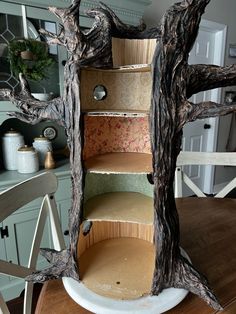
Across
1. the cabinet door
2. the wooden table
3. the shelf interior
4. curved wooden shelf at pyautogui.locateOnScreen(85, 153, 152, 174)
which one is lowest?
the cabinet door

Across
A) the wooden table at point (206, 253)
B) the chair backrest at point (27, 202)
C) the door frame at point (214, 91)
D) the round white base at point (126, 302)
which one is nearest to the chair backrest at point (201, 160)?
the wooden table at point (206, 253)

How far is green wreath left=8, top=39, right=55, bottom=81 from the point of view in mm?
1514

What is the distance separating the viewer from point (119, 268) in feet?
2.49

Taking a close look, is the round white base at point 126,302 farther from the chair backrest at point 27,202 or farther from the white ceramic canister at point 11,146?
the white ceramic canister at point 11,146

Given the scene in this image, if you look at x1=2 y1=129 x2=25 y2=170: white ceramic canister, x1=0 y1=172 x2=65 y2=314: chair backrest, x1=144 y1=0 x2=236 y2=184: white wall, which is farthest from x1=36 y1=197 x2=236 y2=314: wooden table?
x1=144 y1=0 x2=236 y2=184: white wall

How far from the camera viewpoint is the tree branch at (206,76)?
634 mm

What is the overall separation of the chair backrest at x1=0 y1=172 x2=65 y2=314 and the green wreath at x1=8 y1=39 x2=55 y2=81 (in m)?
0.86

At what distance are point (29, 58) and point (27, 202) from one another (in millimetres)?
976

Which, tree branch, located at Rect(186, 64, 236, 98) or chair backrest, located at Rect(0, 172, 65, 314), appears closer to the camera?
tree branch, located at Rect(186, 64, 236, 98)

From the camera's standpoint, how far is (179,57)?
61 cm

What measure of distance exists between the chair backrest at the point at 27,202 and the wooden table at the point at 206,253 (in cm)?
14

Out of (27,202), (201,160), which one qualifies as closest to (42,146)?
(27,202)

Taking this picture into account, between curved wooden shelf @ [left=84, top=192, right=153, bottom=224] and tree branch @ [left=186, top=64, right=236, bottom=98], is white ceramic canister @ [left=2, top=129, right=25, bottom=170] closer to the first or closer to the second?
curved wooden shelf @ [left=84, top=192, right=153, bottom=224]

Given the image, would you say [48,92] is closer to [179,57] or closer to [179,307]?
[179,57]
